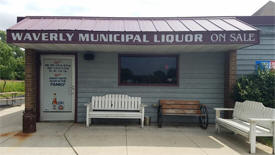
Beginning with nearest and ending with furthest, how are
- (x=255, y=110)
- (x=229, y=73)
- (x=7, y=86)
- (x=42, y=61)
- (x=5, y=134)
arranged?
(x=255, y=110) → (x=5, y=134) → (x=229, y=73) → (x=42, y=61) → (x=7, y=86)

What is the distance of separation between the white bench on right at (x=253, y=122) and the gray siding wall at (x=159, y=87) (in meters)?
1.29

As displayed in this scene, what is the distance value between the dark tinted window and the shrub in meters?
2.06

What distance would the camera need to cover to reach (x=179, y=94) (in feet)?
21.1

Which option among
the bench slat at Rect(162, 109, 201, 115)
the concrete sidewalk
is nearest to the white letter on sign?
the concrete sidewalk

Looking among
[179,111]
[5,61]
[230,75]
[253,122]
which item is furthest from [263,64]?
[5,61]

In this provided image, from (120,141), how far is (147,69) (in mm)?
2860

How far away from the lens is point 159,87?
643 cm

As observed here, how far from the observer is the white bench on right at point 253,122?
390cm

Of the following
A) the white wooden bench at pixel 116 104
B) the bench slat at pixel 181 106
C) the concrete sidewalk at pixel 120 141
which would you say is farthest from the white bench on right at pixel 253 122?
the white wooden bench at pixel 116 104

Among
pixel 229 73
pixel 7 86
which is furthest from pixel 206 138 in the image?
pixel 7 86

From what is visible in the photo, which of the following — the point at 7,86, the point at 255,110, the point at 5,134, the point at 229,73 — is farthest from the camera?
the point at 7,86

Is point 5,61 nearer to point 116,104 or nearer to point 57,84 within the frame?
point 57,84
